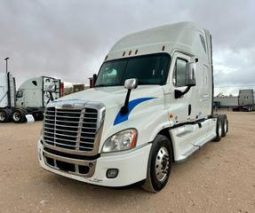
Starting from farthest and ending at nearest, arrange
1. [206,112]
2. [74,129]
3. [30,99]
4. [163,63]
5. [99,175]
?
[30,99], [206,112], [163,63], [74,129], [99,175]

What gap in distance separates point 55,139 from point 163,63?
8.17 feet

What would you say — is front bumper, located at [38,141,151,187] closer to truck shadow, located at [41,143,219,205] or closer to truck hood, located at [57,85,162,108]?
truck shadow, located at [41,143,219,205]

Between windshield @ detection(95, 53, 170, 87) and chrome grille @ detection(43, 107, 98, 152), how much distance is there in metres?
1.53

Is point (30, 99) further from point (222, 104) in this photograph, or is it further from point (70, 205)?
point (222, 104)

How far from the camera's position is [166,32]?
18.0 feet

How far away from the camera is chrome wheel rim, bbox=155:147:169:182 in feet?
13.4

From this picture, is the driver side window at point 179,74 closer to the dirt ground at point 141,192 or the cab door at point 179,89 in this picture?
the cab door at point 179,89

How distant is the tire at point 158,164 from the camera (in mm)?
3869

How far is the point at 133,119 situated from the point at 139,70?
5.21ft

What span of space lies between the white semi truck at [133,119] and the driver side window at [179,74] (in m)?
0.02

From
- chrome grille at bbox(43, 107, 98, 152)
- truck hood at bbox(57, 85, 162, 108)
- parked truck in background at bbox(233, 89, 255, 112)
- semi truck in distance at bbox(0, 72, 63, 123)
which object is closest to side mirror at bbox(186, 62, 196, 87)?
truck hood at bbox(57, 85, 162, 108)

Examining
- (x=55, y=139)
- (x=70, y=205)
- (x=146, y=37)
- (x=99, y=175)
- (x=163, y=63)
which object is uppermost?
(x=146, y=37)

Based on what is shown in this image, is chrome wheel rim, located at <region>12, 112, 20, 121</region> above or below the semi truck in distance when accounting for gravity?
below

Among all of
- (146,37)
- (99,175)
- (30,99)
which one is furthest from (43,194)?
(30,99)
